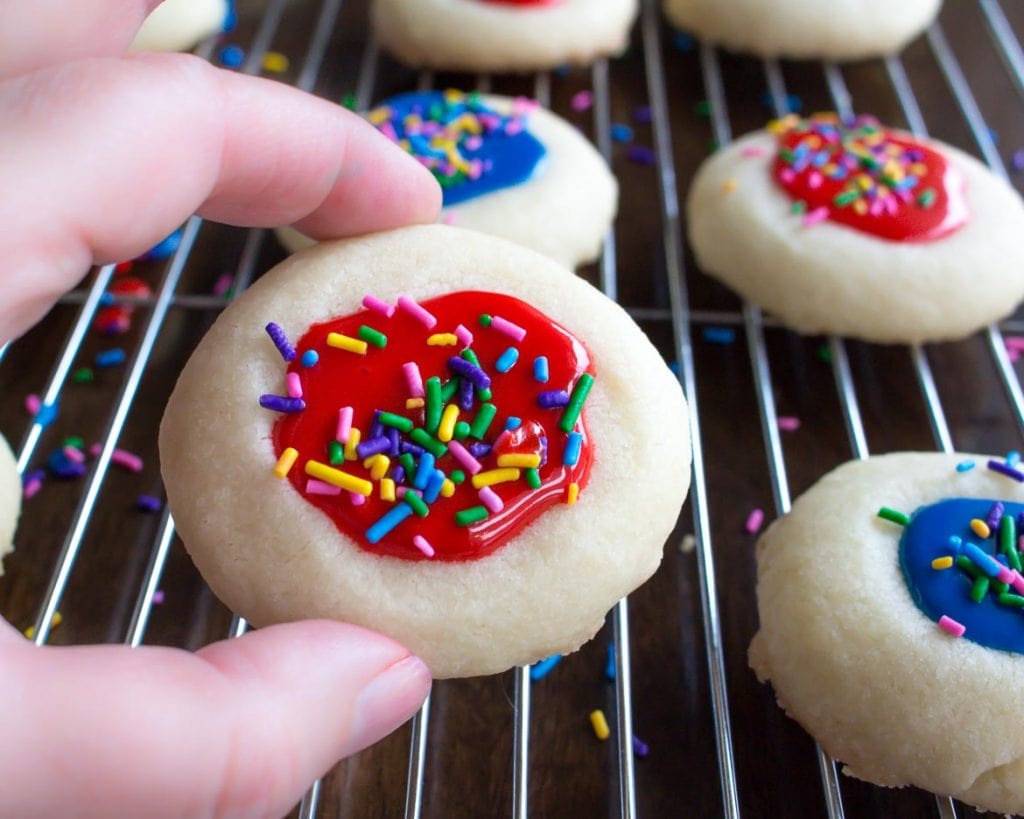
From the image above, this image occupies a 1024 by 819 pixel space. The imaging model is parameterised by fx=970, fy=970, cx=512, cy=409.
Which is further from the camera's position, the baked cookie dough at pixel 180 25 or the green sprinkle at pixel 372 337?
the baked cookie dough at pixel 180 25

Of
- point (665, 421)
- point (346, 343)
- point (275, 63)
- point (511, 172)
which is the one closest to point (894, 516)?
point (665, 421)

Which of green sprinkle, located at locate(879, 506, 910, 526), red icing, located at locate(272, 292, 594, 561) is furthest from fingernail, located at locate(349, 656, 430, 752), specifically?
green sprinkle, located at locate(879, 506, 910, 526)

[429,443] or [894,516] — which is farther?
[894,516]

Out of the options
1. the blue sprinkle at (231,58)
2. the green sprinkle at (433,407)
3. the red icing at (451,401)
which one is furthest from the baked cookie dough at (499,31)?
the green sprinkle at (433,407)

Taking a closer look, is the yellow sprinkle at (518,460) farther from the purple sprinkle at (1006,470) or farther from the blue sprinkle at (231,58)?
the blue sprinkle at (231,58)

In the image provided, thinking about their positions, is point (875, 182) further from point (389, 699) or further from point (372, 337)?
point (389, 699)

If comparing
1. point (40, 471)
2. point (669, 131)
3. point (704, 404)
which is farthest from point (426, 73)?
point (40, 471)

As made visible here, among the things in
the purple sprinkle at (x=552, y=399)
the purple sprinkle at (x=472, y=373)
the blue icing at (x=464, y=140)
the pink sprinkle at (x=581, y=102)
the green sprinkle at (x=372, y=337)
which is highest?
the green sprinkle at (x=372, y=337)
